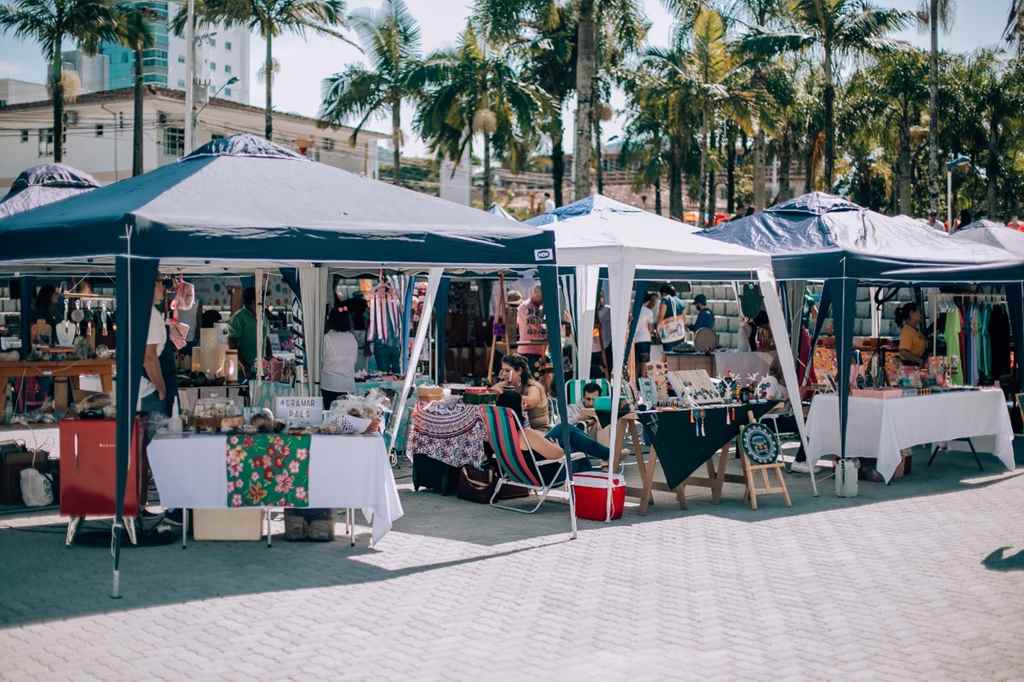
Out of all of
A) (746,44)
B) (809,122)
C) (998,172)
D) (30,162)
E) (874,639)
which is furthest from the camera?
(30,162)

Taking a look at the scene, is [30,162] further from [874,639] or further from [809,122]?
[874,639]

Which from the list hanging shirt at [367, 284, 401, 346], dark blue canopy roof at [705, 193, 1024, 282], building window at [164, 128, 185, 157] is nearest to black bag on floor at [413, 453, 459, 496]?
hanging shirt at [367, 284, 401, 346]

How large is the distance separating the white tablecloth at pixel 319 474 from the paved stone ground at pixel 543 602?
0.38 meters

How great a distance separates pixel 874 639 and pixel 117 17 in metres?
33.8

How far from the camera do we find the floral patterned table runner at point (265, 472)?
8148 mm

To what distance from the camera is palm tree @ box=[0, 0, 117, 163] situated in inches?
1310

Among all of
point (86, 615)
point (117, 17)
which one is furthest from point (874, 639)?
point (117, 17)

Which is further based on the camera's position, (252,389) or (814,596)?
(252,389)

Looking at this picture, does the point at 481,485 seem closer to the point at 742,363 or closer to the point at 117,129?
the point at 742,363

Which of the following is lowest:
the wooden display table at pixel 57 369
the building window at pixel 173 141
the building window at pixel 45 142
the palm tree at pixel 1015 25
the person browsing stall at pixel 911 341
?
the wooden display table at pixel 57 369

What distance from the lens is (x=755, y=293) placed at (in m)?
20.2

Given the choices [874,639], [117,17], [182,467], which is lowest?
[874,639]

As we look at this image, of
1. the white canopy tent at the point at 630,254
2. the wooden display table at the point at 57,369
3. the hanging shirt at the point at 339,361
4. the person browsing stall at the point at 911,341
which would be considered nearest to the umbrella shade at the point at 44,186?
the wooden display table at the point at 57,369

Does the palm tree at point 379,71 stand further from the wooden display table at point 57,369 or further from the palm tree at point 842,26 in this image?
the wooden display table at point 57,369
